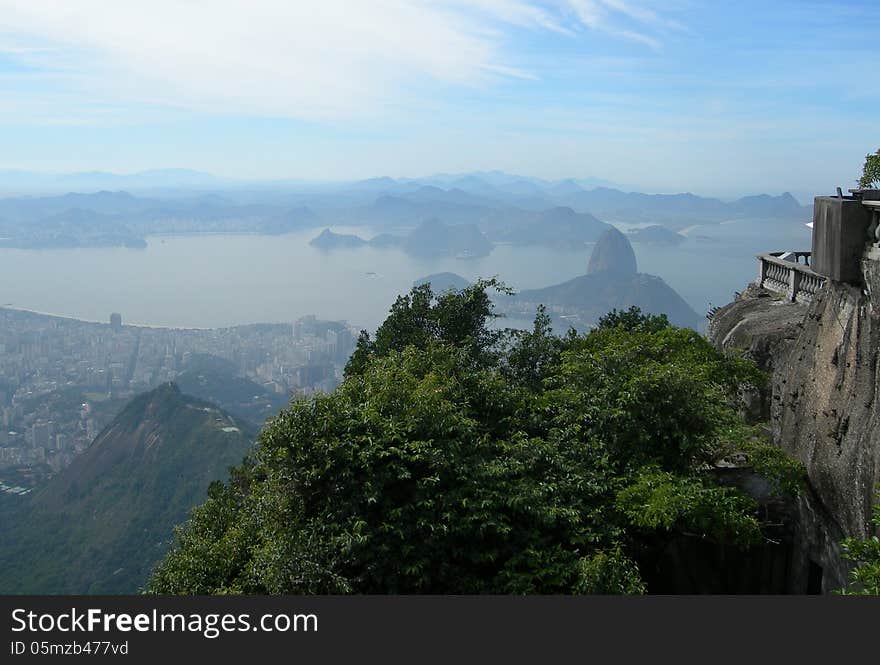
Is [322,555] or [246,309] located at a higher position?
[322,555]

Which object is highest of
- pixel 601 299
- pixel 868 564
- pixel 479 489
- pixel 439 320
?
pixel 439 320

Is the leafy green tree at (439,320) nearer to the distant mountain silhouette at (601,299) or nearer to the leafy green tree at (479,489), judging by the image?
the leafy green tree at (479,489)

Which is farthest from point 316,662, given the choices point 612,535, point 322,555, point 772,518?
point 772,518

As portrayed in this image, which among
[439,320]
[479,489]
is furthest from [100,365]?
[479,489]

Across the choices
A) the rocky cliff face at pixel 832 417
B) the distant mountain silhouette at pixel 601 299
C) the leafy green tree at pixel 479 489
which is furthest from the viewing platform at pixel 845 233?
the distant mountain silhouette at pixel 601 299

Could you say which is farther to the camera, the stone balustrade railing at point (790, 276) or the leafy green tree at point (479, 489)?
the stone balustrade railing at point (790, 276)

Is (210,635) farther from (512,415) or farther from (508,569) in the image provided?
(512,415)

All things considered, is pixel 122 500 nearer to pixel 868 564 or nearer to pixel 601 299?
pixel 868 564
